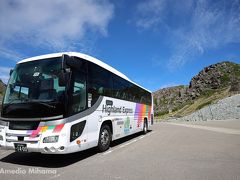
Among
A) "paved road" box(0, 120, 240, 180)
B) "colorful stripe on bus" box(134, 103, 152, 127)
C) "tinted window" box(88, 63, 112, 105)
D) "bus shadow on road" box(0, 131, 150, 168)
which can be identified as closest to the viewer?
"paved road" box(0, 120, 240, 180)

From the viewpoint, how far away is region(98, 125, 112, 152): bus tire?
786 centimetres

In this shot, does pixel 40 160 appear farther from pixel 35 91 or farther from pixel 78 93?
pixel 78 93

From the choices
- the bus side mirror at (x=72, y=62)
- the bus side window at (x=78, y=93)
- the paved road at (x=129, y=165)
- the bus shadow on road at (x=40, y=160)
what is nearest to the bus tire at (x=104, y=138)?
the paved road at (x=129, y=165)

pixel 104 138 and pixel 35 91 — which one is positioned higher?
pixel 35 91

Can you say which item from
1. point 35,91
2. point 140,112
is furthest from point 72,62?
point 140,112

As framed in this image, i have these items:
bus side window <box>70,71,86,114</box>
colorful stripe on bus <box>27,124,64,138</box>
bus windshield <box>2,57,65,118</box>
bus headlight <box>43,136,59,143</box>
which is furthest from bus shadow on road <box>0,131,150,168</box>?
bus side window <box>70,71,86,114</box>

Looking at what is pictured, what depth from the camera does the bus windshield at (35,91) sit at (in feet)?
19.4

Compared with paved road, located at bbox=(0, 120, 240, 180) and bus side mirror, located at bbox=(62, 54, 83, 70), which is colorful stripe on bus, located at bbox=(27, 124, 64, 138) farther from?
bus side mirror, located at bbox=(62, 54, 83, 70)

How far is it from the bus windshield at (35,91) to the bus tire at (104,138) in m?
2.51

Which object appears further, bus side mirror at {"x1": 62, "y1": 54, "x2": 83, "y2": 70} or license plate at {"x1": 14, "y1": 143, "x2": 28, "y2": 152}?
bus side mirror at {"x1": 62, "y1": 54, "x2": 83, "y2": 70}

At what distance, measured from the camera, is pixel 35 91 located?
6.22m

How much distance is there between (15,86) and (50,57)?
1.44 meters

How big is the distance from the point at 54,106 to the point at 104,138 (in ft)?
9.68

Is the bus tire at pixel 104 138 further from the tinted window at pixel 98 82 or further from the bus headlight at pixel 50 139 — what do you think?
the bus headlight at pixel 50 139
